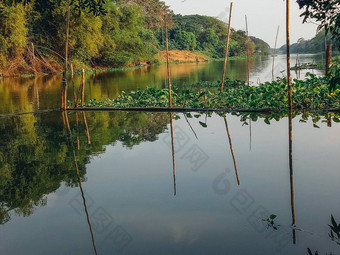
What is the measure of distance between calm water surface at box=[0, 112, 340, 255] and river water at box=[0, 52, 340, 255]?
0.02 m

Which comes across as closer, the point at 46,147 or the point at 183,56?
the point at 46,147

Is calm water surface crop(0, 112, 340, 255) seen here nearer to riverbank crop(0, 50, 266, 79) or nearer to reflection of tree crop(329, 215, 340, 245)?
reflection of tree crop(329, 215, 340, 245)

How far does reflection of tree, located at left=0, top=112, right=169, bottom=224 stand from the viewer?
216 inches

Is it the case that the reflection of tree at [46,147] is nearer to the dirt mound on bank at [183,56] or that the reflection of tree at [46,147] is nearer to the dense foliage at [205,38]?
the dirt mound on bank at [183,56]

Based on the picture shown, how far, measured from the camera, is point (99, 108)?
12141 mm

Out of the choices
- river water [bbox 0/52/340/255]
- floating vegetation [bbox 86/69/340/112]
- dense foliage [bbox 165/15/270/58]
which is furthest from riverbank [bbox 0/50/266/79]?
river water [bbox 0/52/340/255]

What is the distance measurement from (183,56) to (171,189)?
61197mm

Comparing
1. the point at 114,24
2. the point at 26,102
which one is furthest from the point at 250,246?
the point at 114,24

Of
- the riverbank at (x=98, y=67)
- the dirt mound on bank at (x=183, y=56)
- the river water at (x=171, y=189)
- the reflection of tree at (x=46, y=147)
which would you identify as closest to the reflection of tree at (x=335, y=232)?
the river water at (x=171, y=189)

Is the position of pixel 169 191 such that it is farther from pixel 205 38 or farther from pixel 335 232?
pixel 205 38

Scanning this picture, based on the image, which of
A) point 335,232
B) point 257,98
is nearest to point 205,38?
point 257,98

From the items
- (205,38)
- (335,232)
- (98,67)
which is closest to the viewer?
(335,232)

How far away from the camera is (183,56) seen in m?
65.2

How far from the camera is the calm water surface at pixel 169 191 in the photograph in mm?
3938
